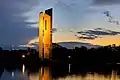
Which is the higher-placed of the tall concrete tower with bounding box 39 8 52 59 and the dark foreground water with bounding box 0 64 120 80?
the tall concrete tower with bounding box 39 8 52 59

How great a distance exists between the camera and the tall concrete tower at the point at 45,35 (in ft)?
197

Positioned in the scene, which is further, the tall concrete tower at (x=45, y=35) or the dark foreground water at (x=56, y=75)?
the tall concrete tower at (x=45, y=35)

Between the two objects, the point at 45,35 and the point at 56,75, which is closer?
the point at 56,75

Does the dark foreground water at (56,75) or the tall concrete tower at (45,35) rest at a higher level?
the tall concrete tower at (45,35)

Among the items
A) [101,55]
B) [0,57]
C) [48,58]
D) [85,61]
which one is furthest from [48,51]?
[101,55]

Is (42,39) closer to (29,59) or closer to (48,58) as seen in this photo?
(48,58)

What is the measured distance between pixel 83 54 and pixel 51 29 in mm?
27960

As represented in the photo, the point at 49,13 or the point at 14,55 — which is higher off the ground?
the point at 49,13

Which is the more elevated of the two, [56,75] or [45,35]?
[45,35]

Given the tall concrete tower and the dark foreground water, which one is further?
the tall concrete tower

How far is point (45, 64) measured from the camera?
6475 cm

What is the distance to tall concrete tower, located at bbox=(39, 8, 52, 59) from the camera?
60053mm

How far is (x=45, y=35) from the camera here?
60844mm

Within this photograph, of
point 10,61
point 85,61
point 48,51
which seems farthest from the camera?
point 85,61
